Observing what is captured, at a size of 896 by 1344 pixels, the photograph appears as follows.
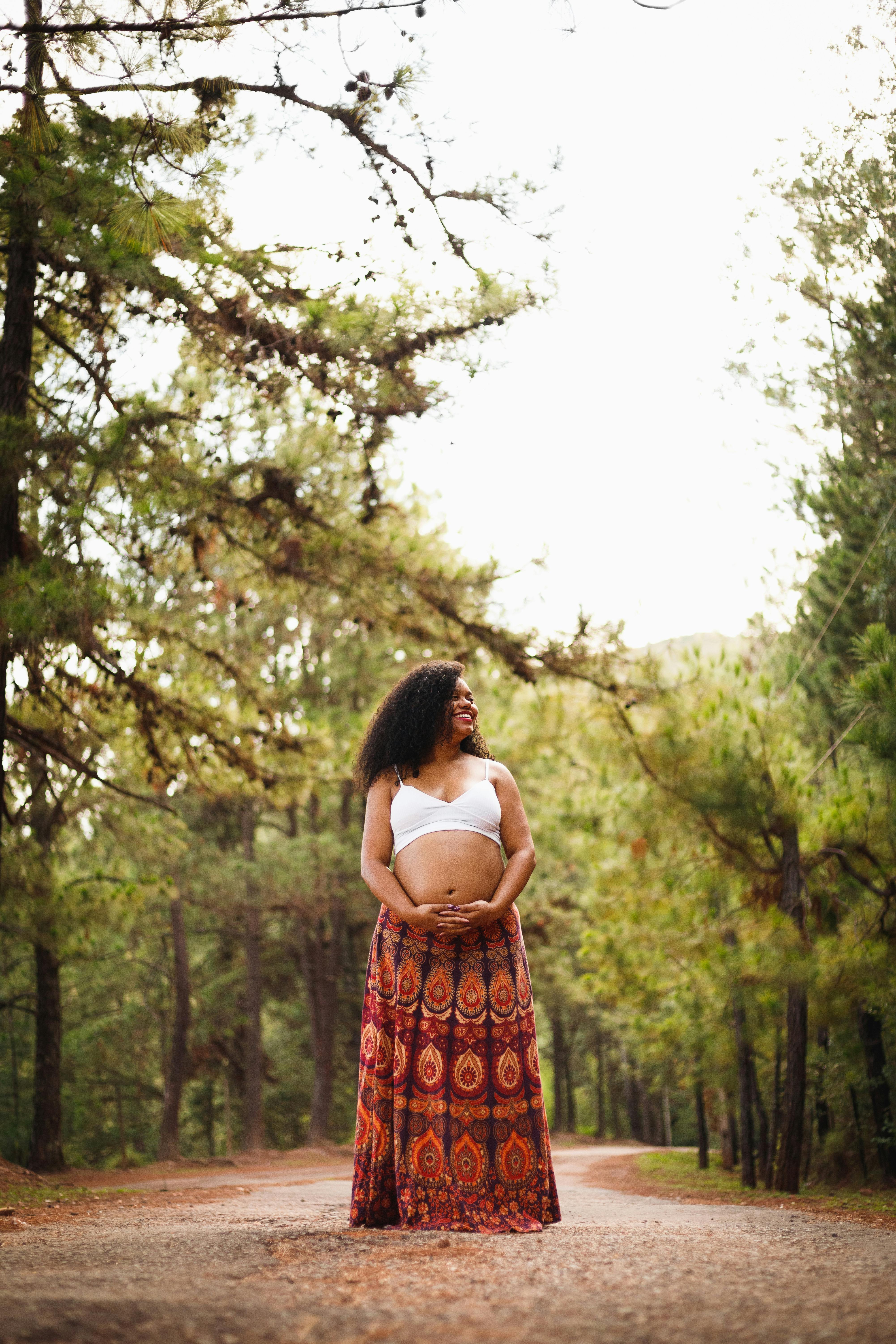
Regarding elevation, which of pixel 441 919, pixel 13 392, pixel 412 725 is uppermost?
pixel 13 392

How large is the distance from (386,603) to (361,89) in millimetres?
3844

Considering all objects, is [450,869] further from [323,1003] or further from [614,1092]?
[614,1092]

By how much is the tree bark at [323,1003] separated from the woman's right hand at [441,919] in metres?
15.2

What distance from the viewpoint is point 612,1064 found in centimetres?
4256

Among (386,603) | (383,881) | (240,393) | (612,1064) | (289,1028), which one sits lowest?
(612,1064)

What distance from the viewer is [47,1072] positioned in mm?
12094

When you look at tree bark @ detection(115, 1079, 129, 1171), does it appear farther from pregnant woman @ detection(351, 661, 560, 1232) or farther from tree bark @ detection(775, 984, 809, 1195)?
pregnant woman @ detection(351, 661, 560, 1232)

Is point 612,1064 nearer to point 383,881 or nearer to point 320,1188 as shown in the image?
point 320,1188

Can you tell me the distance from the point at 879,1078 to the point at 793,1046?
211 cm

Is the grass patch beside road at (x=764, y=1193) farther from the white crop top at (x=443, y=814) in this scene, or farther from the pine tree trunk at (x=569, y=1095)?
the pine tree trunk at (x=569, y=1095)

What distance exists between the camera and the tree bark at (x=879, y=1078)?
32.0 ft

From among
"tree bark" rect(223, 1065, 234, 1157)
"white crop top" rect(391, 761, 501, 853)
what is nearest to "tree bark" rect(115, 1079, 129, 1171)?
"tree bark" rect(223, 1065, 234, 1157)

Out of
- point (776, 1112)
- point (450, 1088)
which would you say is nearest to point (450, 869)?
point (450, 1088)

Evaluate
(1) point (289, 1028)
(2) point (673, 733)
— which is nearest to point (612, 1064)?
(1) point (289, 1028)
